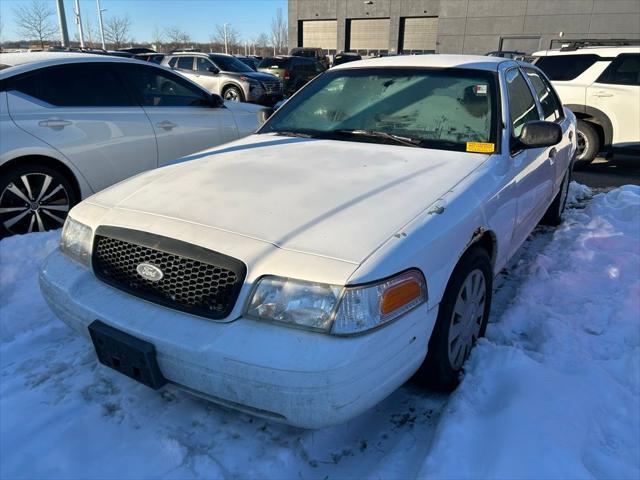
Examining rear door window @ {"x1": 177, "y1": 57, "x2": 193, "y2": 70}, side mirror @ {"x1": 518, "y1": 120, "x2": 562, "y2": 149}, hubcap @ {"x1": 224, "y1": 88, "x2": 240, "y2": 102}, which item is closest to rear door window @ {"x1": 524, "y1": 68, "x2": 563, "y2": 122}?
side mirror @ {"x1": 518, "y1": 120, "x2": 562, "y2": 149}

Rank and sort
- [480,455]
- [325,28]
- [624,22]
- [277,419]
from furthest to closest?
[325,28] < [624,22] < [480,455] < [277,419]

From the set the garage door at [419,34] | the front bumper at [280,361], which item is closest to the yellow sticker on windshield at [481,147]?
the front bumper at [280,361]

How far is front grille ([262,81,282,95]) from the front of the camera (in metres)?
15.2

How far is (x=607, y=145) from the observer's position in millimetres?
8406

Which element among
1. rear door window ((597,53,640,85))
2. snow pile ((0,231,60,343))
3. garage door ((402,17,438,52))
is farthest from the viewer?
garage door ((402,17,438,52))

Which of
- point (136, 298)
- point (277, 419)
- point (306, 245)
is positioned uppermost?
point (306, 245)

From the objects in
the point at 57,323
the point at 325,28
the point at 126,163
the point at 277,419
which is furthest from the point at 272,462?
the point at 325,28

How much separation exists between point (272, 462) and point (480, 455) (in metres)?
0.85

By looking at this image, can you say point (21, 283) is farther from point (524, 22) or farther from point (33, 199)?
point (524, 22)

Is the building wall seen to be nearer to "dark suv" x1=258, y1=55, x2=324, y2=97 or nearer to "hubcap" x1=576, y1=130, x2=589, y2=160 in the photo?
"dark suv" x1=258, y1=55, x2=324, y2=97

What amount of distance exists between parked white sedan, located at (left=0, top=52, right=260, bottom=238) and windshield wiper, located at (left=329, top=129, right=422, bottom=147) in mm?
2422

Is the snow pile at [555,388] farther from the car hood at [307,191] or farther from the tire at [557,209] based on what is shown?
the tire at [557,209]

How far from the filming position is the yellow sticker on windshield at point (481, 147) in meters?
2.99

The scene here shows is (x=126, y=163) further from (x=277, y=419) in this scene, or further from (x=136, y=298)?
(x=277, y=419)
